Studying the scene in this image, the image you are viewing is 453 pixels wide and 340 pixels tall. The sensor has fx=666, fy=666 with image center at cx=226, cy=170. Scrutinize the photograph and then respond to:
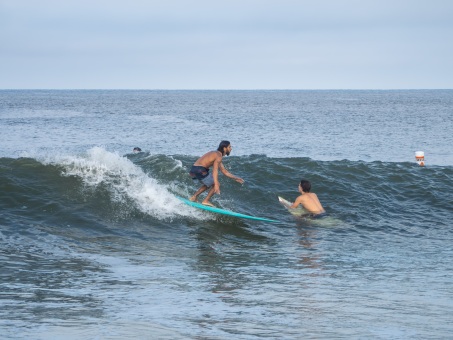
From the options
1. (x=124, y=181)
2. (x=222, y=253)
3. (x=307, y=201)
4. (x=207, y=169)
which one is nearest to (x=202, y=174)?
(x=207, y=169)

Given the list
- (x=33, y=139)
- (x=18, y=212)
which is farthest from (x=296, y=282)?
(x=33, y=139)

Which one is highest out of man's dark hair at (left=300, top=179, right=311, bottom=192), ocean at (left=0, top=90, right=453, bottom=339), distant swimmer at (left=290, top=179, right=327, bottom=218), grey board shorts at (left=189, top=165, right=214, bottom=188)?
grey board shorts at (left=189, top=165, right=214, bottom=188)

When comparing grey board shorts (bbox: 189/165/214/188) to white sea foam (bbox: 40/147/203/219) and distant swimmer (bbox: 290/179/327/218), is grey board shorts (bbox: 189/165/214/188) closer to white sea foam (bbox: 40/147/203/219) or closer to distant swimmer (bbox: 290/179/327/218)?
white sea foam (bbox: 40/147/203/219)

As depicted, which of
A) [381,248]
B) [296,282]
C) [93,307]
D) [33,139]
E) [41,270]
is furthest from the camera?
[33,139]

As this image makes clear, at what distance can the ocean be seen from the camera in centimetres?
827

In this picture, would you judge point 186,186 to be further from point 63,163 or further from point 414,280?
point 414,280

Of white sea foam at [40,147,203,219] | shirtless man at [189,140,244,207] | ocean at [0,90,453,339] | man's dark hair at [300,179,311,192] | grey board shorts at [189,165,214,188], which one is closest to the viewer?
ocean at [0,90,453,339]

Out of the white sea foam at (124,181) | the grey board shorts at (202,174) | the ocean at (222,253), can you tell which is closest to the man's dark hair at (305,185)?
the ocean at (222,253)

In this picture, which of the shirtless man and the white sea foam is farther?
the white sea foam

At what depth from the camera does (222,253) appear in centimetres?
1327

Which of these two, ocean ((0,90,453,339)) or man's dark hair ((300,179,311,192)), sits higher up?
man's dark hair ((300,179,311,192))

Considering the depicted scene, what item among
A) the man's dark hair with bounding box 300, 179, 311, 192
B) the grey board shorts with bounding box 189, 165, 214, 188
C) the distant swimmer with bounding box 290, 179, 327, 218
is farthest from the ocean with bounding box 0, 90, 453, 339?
the grey board shorts with bounding box 189, 165, 214, 188

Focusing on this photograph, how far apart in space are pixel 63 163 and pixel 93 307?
11904mm

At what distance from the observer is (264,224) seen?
16438mm
